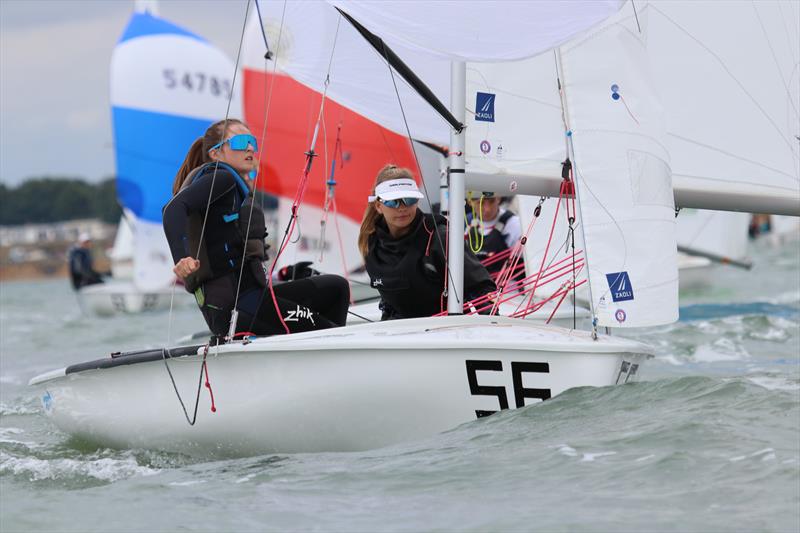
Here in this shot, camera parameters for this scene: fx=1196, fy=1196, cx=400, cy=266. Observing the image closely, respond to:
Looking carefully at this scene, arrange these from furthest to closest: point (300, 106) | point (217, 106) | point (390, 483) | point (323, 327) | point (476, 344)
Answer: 1. point (217, 106)
2. point (300, 106)
3. point (323, 327)
4. point (476, 344)
5. point (390, 483)

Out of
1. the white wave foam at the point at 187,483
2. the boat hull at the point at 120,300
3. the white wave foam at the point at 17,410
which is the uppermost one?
the white wave foam at the point at 187,483

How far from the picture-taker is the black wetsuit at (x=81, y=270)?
16547 millimetres

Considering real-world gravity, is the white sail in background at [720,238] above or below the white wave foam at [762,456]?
above

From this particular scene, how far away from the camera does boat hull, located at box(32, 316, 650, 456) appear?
11.5 ft

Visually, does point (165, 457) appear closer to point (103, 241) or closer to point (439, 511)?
point (439, 511)

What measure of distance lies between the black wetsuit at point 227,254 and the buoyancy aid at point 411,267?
31 cm

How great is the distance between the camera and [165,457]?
3.88m

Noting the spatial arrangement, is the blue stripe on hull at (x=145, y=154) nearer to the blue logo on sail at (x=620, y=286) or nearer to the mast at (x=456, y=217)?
the mast at (x=456, y=217)

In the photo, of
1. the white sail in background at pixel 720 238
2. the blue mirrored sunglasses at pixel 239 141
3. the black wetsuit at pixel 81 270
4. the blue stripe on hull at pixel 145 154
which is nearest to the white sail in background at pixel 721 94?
the blue mirrored sunglasses at pixel 239 141

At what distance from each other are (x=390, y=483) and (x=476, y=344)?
0.53 metres

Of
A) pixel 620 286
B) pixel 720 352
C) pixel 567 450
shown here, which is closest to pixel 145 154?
pixel 720 352

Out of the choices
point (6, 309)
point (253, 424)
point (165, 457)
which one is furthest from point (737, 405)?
point (6, 309)

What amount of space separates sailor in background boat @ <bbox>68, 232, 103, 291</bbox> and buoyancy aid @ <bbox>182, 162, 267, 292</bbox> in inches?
505

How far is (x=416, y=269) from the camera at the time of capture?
13.9 ft
